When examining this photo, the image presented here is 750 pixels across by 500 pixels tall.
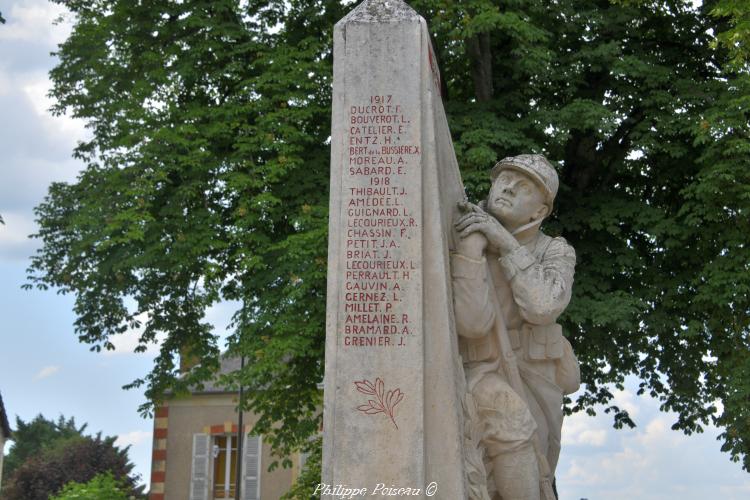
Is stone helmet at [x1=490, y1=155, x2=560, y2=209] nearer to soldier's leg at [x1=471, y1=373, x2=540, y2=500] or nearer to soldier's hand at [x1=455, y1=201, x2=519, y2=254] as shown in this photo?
soldier's hand at [x1=455, y1=201, x2=519, y2=254]

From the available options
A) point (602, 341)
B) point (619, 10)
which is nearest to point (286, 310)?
point (602, 341)

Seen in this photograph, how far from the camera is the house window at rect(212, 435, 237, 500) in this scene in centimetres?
2934

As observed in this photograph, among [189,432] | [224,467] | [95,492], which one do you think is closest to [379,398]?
[95,492]

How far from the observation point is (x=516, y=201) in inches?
248

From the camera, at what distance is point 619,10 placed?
15539 millimetres

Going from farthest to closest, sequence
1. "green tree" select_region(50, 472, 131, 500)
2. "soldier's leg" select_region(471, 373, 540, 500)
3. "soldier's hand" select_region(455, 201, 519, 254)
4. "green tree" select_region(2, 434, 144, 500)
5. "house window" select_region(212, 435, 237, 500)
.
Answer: "green tree" select_region(2, 434, 144, 500) → "house window" select_region(212, 435, 237, 500) → "green tree" select_region(50, 472, 131, 500) → "soldier's hand" select_region(455, 201, 519, 254) → "soldier's leg" select_region(471, 373, 540, 500)

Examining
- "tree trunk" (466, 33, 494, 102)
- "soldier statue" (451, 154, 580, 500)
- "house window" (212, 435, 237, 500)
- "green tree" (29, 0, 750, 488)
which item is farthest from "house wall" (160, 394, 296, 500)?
"soldier statue" (451, 154, 580, 500)

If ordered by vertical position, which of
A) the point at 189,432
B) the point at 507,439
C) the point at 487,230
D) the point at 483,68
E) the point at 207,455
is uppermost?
the point at 483,68

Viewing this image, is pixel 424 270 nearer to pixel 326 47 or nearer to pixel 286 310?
pixel 286 310

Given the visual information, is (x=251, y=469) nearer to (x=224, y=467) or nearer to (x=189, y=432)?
(x=224, y=467)

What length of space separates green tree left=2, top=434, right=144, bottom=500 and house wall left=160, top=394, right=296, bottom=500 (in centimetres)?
532

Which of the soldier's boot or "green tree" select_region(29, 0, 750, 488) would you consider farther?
"green tree" select_region(29, 0, 750, 488)

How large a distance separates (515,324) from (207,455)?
24.6 metres

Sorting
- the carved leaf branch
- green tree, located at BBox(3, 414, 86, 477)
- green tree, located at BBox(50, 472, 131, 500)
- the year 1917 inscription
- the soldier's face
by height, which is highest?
green tree, located at BBox(3, 414, 86, 477)
